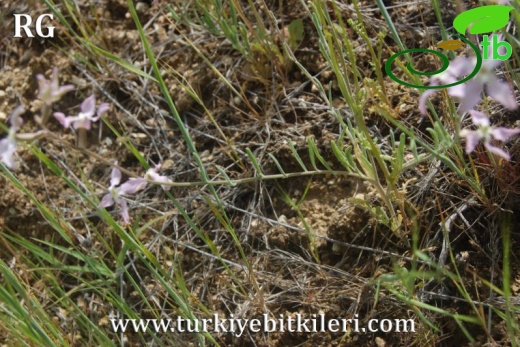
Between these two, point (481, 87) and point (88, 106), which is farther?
point (88, 106)

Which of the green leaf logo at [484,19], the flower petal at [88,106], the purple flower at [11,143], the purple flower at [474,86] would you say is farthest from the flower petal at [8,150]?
the green leaf logo at [484,19]

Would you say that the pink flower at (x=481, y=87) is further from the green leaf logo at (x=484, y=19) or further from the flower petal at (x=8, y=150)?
the flower petal at (x=8, y=150)

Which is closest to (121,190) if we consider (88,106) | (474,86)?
(88,106)

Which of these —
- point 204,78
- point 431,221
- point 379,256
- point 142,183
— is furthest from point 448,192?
point 204,78

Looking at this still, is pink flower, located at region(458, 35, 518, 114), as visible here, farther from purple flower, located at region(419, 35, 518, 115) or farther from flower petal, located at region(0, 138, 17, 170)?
flower petal, located at region(0, 138, 17, 170)

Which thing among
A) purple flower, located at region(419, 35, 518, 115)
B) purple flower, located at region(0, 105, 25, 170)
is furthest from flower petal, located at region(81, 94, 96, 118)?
purple flower, located at region(419, 35, 518, 115)

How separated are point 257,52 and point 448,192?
2.19 feet

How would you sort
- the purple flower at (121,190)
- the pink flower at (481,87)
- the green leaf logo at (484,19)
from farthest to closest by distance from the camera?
the purple flower at (121,190), the green leaf logo at (484,19), the pink flower at (481,87)

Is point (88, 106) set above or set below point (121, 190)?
above

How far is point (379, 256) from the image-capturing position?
145 cm

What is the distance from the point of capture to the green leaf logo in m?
1.11

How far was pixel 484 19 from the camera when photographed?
1138mm

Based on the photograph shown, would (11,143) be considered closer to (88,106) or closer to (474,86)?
(88,106)

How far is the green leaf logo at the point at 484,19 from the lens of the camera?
43.6 inches
